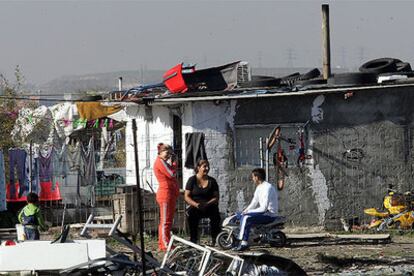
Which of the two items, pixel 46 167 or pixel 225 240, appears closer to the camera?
pixel 225 240

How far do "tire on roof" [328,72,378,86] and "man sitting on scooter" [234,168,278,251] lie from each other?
4.77 meters

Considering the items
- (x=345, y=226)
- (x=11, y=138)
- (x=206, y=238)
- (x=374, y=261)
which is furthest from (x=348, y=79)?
(x=11, y=138)

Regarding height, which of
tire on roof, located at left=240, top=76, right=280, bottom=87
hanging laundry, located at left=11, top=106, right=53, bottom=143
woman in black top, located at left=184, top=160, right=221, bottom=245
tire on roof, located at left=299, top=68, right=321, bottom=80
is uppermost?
tire on roof, located at left=299, top=68, right=321, bottom=80

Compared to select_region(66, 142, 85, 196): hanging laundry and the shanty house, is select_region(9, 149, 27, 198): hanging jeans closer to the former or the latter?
select_region(66, 142, 85, 196): hanging laundry

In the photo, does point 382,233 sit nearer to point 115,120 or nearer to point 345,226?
point 345,226

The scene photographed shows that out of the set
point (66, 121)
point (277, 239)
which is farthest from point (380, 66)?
point (66, 121)

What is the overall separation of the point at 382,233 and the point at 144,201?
15.6 feet

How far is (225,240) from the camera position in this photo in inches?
A: 672

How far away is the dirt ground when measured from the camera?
14727 mm

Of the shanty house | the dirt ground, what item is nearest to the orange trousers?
the dirt ground

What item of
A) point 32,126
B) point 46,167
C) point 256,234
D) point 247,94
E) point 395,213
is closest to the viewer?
point 256,234

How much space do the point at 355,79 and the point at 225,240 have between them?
5563mm

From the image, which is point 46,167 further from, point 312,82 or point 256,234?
point 256,234

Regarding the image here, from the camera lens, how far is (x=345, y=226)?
20.6 meters
